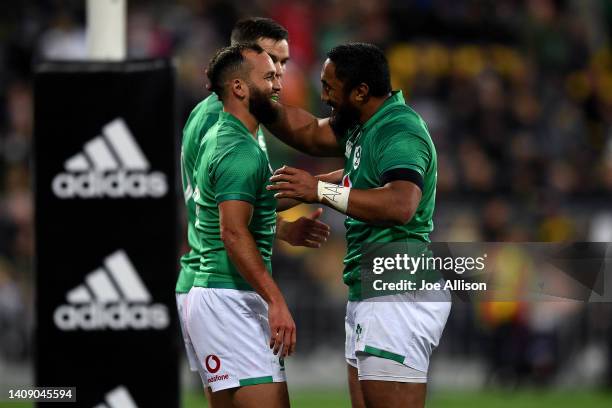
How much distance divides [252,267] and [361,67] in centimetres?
105

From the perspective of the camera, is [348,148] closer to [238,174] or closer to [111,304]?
[238,174]

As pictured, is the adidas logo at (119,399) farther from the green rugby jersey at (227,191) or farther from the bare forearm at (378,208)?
the bare forearm at (378,208)

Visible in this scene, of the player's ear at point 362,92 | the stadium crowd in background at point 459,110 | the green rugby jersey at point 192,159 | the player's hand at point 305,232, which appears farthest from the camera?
the stadium crowd in background at point 459,110

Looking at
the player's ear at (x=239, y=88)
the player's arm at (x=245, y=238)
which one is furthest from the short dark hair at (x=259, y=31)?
the player's arm at (x=245, y=238)

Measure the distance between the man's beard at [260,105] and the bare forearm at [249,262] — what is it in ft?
2.28

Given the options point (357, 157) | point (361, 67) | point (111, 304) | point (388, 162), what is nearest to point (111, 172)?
point (111, 304)

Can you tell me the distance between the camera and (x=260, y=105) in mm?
5316

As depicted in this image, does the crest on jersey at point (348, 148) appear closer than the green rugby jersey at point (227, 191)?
No

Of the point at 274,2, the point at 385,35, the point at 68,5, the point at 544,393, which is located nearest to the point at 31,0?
the point at 68,5

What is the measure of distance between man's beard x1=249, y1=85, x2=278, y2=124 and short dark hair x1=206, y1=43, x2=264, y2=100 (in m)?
0.11

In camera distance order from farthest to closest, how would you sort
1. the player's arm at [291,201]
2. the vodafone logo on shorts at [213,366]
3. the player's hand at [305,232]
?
the player's hand at [305,232] < the player's arm at [291,201] < the vodafone logo on shorts at [213,366]

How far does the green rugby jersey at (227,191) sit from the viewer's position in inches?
197

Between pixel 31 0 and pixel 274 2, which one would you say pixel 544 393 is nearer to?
pixel 274 2

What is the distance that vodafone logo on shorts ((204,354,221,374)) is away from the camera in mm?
5203
